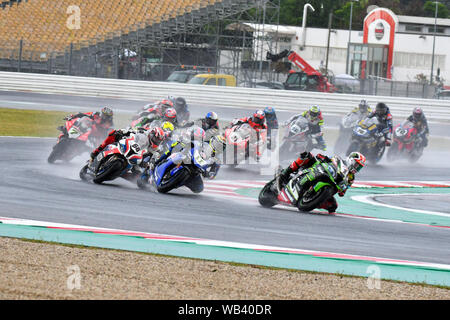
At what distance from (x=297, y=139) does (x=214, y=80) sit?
12.5m

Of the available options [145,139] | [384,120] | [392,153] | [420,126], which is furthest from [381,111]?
[145,139]

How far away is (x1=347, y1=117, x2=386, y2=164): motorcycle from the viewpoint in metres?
19.0

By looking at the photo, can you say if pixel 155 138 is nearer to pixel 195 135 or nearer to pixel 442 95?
pixel 195 135

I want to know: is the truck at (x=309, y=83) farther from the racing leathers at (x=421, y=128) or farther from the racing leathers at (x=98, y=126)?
the racing leathers at (x=98, y=126)

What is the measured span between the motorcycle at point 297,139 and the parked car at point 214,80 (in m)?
12.0

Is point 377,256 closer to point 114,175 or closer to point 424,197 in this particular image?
point 114,175

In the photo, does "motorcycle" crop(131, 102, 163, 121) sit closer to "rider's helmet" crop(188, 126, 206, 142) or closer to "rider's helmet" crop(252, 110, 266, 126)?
"rider's helmet" crop(252, 110, 266, 126)

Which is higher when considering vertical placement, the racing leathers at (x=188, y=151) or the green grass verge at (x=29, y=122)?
the racing leathers at (x=188, y=151)

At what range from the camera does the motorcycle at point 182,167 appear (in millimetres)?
11578

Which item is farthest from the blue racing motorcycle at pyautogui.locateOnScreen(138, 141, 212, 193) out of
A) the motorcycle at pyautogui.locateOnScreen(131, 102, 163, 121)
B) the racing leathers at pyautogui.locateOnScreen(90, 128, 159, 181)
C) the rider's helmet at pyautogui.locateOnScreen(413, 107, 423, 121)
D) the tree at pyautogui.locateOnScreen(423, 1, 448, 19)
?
the tree at pyautogui.locateOnScreen(423, 1, 448, 19)

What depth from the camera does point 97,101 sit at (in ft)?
93.3

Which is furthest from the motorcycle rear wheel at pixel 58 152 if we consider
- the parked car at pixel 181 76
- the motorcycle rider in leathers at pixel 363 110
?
the parked car at pixel 181 76

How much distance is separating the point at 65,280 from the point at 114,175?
5.85 metres
